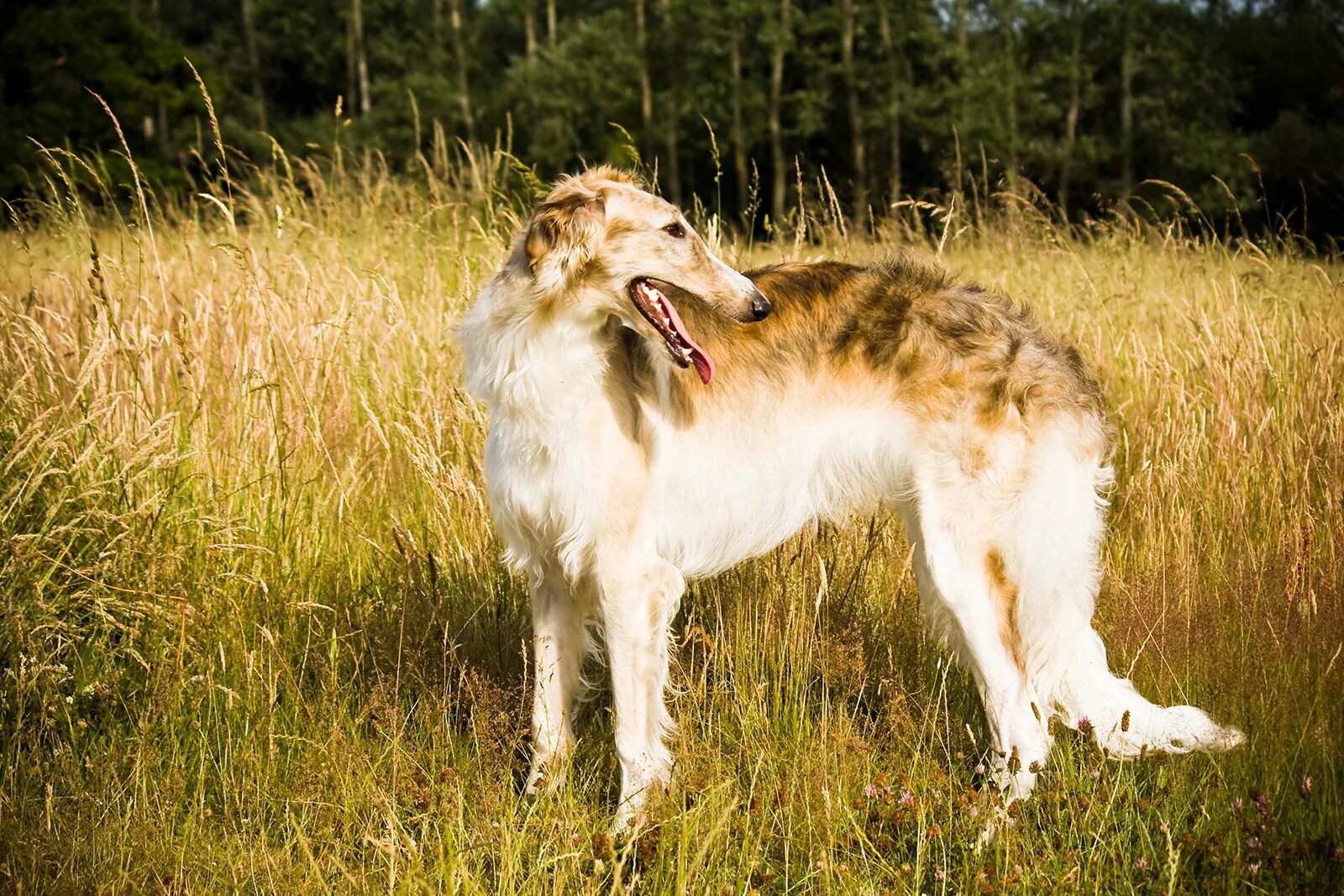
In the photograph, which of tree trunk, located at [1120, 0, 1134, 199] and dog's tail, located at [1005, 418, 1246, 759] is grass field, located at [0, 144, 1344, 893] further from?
tree trunk, located at [1120, 0, 1134, 199]

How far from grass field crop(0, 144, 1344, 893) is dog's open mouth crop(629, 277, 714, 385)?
942 millimetres

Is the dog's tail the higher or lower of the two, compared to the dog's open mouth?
lower

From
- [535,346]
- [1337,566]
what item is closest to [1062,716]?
[1337,566]

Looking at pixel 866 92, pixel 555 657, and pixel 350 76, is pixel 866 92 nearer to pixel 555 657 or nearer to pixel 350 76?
pixel 350 76

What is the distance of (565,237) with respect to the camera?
291 cm

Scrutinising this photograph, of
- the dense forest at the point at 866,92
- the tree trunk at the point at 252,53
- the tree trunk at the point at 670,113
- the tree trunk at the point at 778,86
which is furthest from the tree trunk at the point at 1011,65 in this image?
the tree trunk at the point at 252,53

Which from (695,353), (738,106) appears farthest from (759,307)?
(738,106)

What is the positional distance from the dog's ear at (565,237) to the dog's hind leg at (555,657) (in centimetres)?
94

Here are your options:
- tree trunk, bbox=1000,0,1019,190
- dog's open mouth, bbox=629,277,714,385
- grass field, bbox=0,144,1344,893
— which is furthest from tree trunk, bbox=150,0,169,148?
dog's open mouth, bbox=629,277,714,385

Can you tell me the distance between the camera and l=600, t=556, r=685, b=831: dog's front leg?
9.94 ft

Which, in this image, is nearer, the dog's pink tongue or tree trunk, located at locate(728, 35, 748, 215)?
the dog's pink tongue

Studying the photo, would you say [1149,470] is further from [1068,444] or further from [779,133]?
[779,133]

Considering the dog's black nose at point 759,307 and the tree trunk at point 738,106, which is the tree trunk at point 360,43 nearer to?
the tree trunk at point 738,106

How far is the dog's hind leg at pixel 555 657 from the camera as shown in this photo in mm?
3207
